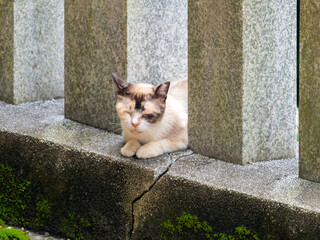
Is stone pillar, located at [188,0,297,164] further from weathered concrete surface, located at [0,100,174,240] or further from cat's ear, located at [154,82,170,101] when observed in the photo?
weathered concrete surface, located at [0,100,174,240]

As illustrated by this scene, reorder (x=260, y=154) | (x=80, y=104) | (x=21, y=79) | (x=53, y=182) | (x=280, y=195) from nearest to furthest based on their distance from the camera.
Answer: (x=280, y=195)
(x=260, y=154)
(x=53, y=182)
(x=80, y=104)
(x=21, y=79)

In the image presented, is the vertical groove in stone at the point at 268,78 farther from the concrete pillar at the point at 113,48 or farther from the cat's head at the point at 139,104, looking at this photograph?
the concrete pillar at the point at 113,48

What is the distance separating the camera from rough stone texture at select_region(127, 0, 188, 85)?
177 inches

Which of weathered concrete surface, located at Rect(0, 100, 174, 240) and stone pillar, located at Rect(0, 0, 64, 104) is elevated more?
stone pillar, located at Rect(0, 0, 64, 104)

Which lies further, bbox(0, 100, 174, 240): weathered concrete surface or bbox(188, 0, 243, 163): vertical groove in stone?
bbox(0, 100, 174, 240): weathered concrete surface

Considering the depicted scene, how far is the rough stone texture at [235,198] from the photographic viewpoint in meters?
3.42

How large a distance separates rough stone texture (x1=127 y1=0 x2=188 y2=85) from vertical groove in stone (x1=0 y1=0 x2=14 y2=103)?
1212 millimetres

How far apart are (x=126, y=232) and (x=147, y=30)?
1393 millimetres

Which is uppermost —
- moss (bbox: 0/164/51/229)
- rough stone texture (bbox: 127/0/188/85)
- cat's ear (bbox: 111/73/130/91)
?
rough stone texture (bbox: 127/0/188/85)

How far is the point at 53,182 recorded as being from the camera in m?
4.51

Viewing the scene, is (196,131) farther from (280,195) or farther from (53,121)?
(53,121)

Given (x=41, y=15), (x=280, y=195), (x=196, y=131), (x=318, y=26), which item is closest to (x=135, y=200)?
(x=196, y=131)

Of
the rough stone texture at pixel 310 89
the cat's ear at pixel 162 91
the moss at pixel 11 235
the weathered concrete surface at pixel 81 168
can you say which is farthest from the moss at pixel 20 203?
the rough stone texture at pixel 310 89

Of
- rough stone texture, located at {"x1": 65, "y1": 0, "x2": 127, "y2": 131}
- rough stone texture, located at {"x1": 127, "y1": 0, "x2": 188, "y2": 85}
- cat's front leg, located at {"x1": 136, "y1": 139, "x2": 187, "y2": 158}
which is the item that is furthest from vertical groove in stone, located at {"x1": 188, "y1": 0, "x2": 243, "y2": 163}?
rough stone texture, located at {"x1": 65, "y1": 0, "x2": 127, "y2": 131}
